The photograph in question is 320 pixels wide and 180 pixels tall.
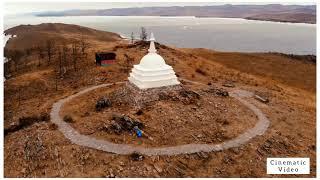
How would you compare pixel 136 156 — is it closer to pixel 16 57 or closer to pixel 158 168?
pixel 158 168

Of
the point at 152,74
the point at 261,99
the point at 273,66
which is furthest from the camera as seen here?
the point at 273,66

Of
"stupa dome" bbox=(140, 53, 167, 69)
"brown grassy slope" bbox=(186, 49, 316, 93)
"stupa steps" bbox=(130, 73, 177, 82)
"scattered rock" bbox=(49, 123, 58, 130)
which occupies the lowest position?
"brown grassy slope" bbox=(186, 49, 316, 93)

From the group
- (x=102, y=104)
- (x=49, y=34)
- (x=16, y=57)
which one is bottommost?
(x=16, y=57)

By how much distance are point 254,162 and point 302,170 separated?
254cm

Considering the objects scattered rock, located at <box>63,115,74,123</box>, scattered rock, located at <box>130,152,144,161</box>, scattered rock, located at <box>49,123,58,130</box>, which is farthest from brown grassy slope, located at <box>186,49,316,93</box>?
scattered rock, located at <box>49,123,58,130</box>

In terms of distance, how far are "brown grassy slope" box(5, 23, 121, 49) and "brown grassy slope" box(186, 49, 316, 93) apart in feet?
111

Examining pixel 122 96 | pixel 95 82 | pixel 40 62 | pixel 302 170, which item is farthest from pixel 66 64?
pixel 302 170

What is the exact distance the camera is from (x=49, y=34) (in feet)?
294

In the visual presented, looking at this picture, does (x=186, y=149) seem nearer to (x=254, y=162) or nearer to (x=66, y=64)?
(x=254, y=162)

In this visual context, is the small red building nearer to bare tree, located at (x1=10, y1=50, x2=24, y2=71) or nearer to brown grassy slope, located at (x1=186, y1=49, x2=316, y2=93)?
Answer: bare tree, located at (x1=10, y1=50, x2=24, y2=71)

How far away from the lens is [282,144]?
22250 millimetres

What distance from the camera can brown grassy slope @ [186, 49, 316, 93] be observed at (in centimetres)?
5128

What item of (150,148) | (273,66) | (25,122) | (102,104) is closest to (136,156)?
(150,148)

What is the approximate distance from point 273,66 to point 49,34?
186 ft
